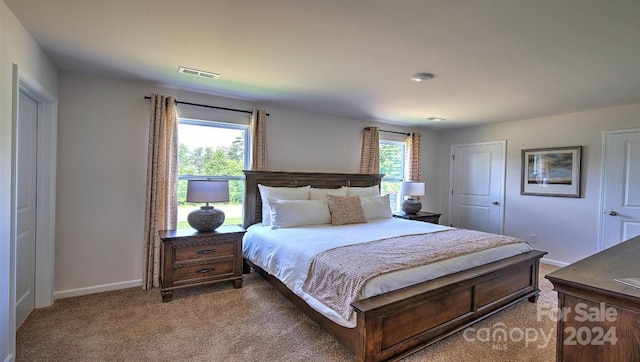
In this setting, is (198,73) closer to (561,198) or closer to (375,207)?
(375,207)

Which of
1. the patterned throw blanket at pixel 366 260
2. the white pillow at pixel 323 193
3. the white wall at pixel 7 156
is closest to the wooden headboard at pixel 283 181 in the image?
the white pillow at pixel 323 193

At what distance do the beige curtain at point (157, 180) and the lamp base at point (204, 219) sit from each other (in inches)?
16.0

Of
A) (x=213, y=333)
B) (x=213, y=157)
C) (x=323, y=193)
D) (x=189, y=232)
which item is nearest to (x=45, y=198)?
(x=189, y=232)

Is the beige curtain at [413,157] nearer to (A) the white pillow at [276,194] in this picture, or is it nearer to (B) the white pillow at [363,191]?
(B) the white pillow at [363,191]

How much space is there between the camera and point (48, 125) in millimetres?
2814

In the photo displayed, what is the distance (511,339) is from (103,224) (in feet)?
13.2

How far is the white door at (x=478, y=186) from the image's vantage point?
5.25 meters

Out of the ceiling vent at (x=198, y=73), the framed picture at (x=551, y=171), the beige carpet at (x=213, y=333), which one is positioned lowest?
the beige carpet at (x=213, y=333)

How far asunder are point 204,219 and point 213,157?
3.10ft

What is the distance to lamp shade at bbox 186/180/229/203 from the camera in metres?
3.22

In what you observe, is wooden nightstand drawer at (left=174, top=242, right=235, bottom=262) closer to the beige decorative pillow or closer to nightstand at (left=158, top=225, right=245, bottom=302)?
nightstand at (left=158, top=225, right=245, bottom=302)

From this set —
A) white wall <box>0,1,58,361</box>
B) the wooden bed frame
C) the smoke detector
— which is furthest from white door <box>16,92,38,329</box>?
the smoke detector

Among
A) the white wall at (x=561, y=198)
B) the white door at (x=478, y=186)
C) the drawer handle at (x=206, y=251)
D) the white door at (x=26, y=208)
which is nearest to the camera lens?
the white door at (x=26, y=208)

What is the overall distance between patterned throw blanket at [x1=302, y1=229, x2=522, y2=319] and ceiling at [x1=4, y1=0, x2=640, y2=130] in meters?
1.60
